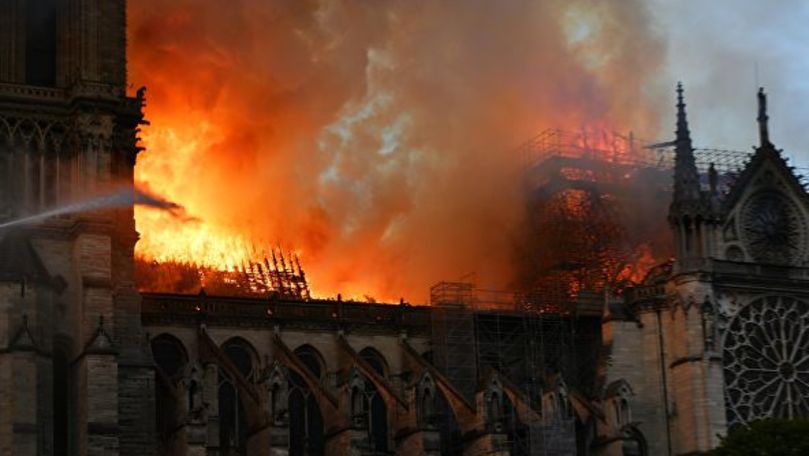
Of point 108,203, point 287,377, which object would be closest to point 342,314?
point 287,377

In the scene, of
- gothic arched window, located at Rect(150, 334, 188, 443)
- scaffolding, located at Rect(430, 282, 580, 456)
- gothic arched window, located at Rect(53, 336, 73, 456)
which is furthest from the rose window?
gothic arched window, located at Rect(53, 336, 73, 456)

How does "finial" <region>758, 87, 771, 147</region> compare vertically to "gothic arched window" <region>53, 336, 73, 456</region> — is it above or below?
above

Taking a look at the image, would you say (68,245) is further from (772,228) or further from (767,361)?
(772,228)

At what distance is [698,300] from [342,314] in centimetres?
1369

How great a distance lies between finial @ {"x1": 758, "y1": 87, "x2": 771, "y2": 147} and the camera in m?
73.3

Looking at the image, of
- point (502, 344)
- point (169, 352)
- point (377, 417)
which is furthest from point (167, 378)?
point (502, 344)

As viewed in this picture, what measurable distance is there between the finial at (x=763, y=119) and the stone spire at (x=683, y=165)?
3277mm

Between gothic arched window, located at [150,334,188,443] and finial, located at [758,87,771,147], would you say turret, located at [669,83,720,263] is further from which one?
gothic arched window, located at [150,334,188,443]

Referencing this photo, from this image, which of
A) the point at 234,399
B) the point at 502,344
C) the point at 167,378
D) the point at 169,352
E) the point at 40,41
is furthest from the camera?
the point at 502,344

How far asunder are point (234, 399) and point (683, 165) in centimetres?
2007

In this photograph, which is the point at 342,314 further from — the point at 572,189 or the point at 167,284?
the point at 572,189

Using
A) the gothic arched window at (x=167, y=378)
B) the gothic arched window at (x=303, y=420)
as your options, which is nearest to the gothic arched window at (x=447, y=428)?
the gothic arched window at (x=303, y=420)

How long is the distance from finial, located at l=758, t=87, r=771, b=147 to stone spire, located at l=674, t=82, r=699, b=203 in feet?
10.7

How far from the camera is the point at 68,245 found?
194ft
